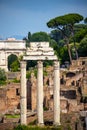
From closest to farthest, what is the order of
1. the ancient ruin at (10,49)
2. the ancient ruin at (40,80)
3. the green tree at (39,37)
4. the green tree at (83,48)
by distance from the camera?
the ancient ruin at (40,80)
the green tree at (83,48)
the ancient ruin at (10,49)
the green tree at (39,37)

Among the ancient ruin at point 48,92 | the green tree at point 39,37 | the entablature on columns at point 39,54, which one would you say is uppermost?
the green tree at point 39,37

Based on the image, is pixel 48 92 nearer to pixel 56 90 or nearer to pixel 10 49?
pixel 56 90

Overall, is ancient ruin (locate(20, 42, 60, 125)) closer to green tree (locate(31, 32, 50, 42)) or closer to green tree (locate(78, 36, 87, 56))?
green tree (locate(78, 36, 87, 56))

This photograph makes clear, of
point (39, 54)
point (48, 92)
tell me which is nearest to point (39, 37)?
point (48, 92)

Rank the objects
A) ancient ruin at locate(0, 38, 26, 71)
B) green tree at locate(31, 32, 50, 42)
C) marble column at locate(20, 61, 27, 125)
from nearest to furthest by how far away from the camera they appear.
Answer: marble column at locate(20, 61, 27, 125) → ancient ruin at locate(0, 38, 26, 71) → green tree at locate(31, 32, 50, 42)

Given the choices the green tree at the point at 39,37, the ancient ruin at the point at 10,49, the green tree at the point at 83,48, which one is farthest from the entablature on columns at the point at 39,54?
the green tree at the point at 39,37

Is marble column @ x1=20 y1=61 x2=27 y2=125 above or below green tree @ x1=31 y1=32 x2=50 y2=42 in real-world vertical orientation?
below

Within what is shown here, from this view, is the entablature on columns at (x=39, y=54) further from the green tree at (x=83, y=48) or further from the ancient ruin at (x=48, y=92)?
the green tree at (x=83, y=48)

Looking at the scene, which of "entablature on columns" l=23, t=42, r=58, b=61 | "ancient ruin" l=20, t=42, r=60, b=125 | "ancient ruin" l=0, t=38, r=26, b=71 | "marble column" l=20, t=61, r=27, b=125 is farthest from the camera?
"ancient ruin" l=0, t=38, r=26, b=71

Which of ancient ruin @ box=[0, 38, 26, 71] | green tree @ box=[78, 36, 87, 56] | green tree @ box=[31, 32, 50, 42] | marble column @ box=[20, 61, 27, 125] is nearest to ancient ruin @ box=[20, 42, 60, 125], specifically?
marble column @ box=[20, 61, 27, 125]

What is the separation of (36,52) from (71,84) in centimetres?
1027

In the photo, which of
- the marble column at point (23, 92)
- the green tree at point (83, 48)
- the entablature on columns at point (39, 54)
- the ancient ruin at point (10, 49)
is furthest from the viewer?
the ancient ruin at point (10, 49)

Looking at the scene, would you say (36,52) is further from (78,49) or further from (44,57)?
(78,49)

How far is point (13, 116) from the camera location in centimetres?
3762
